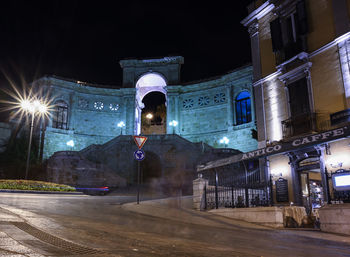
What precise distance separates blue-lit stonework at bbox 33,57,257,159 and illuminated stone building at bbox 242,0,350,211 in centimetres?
2093

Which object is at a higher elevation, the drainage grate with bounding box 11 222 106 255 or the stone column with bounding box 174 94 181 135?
the stone column with bounding box 174 94 181 135

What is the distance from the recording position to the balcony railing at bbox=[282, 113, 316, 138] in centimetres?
1669

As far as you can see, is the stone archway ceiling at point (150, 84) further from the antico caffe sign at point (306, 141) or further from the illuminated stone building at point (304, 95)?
the antico caffe sign at point (306, 141)

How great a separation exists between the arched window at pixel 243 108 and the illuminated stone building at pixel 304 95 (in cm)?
2069

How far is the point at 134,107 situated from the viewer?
157 ft

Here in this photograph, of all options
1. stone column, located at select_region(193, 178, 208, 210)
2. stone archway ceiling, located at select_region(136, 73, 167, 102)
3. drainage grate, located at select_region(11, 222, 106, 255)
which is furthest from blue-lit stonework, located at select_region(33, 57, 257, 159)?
drainage grate, located at select_region(11, 222, 106, 255)

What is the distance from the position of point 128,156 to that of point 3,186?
1727 cm

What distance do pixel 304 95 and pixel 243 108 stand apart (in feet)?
81.8

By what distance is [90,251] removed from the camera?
5.06 meters

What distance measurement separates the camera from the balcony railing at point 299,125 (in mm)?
16688

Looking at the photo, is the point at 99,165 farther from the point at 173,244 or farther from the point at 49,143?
the point at 173,244

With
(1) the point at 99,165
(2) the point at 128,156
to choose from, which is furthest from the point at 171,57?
(1) the point at 99,165

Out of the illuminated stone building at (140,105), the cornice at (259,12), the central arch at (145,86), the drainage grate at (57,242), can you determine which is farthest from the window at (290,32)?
the central arch at (145,86)

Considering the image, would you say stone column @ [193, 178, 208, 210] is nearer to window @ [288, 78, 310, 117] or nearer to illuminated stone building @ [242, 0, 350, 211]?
illuminated stone building @ [242, 0, 350, 211]
